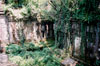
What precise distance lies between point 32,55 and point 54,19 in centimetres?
303

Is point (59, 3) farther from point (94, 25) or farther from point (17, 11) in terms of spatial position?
point (17, 11)

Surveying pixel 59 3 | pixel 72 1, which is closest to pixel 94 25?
pixel 72 1

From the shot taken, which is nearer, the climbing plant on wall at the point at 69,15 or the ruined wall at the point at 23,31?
the climbing plant on wall at the point at 69,15

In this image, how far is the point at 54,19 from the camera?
26.5 ft

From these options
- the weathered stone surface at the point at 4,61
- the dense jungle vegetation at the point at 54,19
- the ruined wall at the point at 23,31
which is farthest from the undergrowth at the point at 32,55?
the ruined wall at the point at 23,31

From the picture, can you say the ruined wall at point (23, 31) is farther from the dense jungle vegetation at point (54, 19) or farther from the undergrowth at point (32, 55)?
the undergrowth at point (32, 55)

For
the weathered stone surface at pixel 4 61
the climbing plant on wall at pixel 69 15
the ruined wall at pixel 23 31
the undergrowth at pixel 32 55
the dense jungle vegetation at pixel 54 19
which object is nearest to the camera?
the climbing plant on wall at pixel 69 15

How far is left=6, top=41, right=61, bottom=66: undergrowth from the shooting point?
6.36m

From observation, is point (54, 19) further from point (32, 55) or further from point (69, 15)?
point (32, 55)

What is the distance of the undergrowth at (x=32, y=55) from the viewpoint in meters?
6.36

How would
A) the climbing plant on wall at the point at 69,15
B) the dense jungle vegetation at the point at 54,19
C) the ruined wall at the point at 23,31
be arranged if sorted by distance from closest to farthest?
the climbing plant on wall at the point at 69,15
the dense jungle vegetation at the point at 54,19
the ruined wall at the point at 23,31

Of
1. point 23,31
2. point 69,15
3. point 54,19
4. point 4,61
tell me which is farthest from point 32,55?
point 69,15

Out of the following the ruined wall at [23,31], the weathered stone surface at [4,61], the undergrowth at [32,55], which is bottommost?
the weathered stone surface at [4,61]

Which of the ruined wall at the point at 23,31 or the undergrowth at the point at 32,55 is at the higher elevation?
the ruined wall at the point at 23,31
